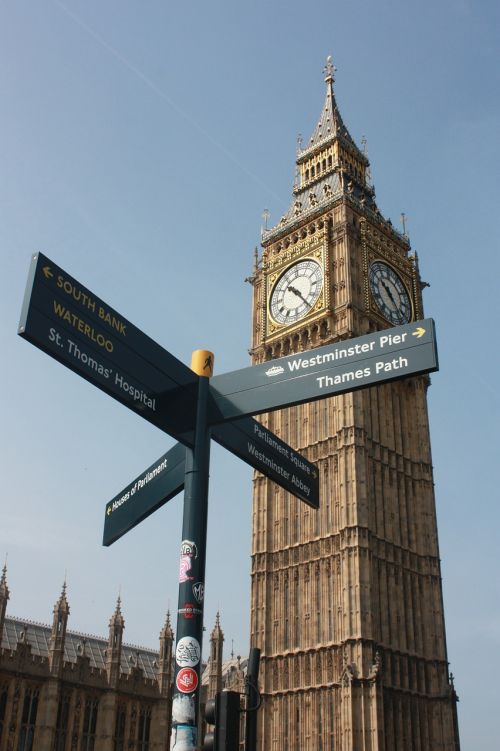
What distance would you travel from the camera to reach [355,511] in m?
45.6

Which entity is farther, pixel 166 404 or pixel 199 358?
pixel 199 358

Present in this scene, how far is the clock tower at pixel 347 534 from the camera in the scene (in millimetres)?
43125

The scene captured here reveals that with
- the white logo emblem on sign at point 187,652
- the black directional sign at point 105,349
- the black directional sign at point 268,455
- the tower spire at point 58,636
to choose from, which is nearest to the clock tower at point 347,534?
the tower spire at point 58,636

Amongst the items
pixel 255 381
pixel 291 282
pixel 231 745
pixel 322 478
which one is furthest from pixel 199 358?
pixel 291 282

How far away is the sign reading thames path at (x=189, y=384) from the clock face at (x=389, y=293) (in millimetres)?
44873

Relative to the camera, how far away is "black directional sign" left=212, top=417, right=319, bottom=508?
9.74 metres

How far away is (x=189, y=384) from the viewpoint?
9.47 m

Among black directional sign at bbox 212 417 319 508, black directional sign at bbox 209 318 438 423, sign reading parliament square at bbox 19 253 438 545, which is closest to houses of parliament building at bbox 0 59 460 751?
black directional sign at bbox 212 417 319 508

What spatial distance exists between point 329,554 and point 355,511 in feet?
9.56

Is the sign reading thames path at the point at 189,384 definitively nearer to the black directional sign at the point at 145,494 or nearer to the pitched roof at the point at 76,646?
the black directional sign at the point at 145,494

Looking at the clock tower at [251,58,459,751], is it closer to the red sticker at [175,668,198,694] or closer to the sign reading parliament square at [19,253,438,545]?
the sign reading parliament square at [19,253,438,545]

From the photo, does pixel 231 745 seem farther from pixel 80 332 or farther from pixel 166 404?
pixel 80 332

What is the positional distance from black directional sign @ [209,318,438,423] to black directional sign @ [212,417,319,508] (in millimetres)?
425

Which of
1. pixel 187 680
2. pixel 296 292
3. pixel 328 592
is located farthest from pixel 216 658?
pixel 187 680
